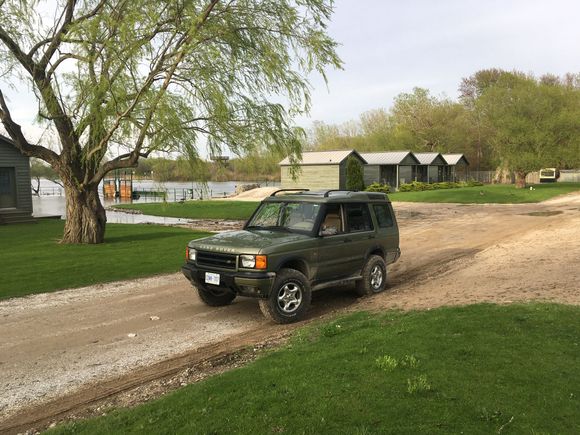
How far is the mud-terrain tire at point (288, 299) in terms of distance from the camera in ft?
23.8

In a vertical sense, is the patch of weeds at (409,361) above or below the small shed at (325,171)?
below

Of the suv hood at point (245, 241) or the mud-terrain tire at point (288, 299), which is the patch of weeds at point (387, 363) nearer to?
the mud-terrain tire at point (288, 299)

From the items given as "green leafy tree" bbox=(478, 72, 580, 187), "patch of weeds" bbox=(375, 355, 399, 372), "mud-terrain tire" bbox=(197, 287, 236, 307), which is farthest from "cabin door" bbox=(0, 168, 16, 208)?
"green leafy tree" bbox=(478, 72, 580, 187)

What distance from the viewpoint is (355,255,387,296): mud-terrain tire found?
8.92 m

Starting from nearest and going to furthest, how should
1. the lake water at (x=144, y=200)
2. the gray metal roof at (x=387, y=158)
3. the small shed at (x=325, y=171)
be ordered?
the lake water at (x=144, y=200) < the small shed at (x=325, y=171) < the gray metal roof at (x=387, y=158)

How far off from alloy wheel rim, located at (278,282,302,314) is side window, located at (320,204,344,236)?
3.69 feet

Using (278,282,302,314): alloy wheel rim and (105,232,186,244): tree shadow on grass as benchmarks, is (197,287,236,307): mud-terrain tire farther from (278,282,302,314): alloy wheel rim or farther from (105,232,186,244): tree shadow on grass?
(105,232,186,244): tree shadow on grass

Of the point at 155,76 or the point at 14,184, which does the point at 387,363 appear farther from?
the point at 14,184

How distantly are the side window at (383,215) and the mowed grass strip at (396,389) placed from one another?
3.64m

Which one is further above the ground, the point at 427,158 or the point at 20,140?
the point at 427,158

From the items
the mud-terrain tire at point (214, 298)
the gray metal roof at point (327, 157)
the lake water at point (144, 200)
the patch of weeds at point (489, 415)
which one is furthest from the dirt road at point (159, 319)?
the gray metal roof at point (327, 157)

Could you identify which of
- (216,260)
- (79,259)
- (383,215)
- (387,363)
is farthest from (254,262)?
(79,259)

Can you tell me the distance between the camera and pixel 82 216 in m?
16.0

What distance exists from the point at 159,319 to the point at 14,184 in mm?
21465
